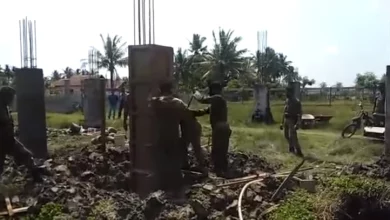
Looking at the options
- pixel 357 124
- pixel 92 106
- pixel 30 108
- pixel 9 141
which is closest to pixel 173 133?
pixel 9 141

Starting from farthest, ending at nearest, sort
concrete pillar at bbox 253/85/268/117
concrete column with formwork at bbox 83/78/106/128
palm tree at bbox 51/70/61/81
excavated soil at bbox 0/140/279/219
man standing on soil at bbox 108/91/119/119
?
palm tree at bbox 51/70/61/81 < man standing on soil at bbox 108/91/119/119 < concrete pillar at bbox 253/85/268/117 < concrete column with formwork at bbox 83/78/106/128 < excavated soil at bbox 0/140/279/219

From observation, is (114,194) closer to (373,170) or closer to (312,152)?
(373,170)

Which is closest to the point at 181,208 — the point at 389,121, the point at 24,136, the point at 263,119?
the point at 24,136

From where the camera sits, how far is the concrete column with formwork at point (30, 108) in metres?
11.2

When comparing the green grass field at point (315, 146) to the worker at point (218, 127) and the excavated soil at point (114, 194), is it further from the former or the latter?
the excavated soil at point (114, 194)

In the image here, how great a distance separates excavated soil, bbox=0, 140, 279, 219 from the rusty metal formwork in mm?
339

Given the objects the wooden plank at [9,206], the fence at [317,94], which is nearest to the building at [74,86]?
the fence at [317,94]

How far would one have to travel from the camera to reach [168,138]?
8.16m

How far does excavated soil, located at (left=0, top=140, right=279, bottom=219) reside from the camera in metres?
6.70

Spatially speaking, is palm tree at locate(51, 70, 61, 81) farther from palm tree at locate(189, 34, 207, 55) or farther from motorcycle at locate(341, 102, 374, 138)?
motorcycle at locate(341, 102, 374, 138)

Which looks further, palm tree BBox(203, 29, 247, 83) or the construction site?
palm tree BBox(203, 29, 247, 83)

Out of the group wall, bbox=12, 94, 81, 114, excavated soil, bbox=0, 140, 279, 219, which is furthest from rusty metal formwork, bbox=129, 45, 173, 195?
wall, bbox=12, 94, 81, 114

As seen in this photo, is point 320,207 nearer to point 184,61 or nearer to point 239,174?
point 239,174

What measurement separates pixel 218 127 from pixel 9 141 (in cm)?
353
